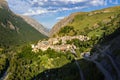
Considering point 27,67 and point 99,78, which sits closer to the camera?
point 99,78

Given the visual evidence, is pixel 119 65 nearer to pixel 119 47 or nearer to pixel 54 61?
pixel 119 47

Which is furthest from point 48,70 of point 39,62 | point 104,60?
point 104,60

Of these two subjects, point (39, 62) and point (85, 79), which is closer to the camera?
point (85, 79)

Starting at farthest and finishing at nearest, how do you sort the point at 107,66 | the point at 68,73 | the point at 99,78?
the point at 68,73, the point at 107,66, the point at 99,78

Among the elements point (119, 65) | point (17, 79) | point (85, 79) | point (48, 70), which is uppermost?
point (119, 65)

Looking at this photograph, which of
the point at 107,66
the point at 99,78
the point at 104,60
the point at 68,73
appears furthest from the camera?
the point at 68,73

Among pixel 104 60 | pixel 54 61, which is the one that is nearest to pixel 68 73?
pixel 104 60

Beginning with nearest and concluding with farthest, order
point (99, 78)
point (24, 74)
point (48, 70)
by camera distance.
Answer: point (99, 78), point (48, 70), point (24, 74)

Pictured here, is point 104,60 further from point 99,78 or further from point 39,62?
point 39,62

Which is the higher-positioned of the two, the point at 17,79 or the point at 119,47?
the point at 119,47
